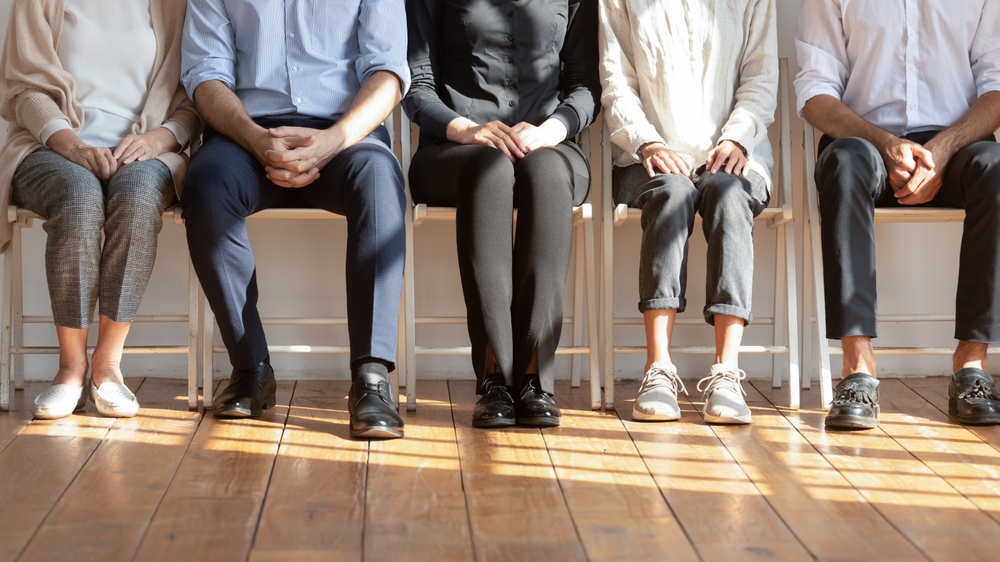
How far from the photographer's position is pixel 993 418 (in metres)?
2.19

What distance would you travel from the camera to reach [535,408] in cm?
219

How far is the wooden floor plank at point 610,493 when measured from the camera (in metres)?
1.44

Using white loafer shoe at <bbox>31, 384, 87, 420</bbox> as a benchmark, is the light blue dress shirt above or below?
above

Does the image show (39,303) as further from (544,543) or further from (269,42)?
(544,543)

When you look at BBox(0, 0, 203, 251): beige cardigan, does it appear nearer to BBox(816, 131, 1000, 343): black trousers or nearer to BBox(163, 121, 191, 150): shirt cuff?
BBox(163, 121, 191, 150): shirt cuff

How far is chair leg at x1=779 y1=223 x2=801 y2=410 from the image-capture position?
2.45 m

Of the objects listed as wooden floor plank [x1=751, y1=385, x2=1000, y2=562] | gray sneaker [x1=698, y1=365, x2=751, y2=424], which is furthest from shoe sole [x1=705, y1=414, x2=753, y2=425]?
wooden floor plank [x1=751, y1=385, x2=1000, y2=562]

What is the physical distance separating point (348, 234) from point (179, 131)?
0.61 m

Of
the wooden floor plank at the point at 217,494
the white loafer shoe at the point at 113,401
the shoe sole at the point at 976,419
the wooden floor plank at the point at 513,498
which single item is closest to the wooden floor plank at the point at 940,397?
the shoe sole at the point at 976,419

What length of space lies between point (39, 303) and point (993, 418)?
256 centimetres

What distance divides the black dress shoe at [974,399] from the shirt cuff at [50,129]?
2.25 metres

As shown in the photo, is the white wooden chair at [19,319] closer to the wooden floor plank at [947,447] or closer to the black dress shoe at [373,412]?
the black dress shoe at [373,412]

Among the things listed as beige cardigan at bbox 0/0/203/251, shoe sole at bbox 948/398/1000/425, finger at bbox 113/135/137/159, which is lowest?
shoe sole at bbox 948/398/1000/425

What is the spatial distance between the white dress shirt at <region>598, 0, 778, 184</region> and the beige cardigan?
1136 mm
